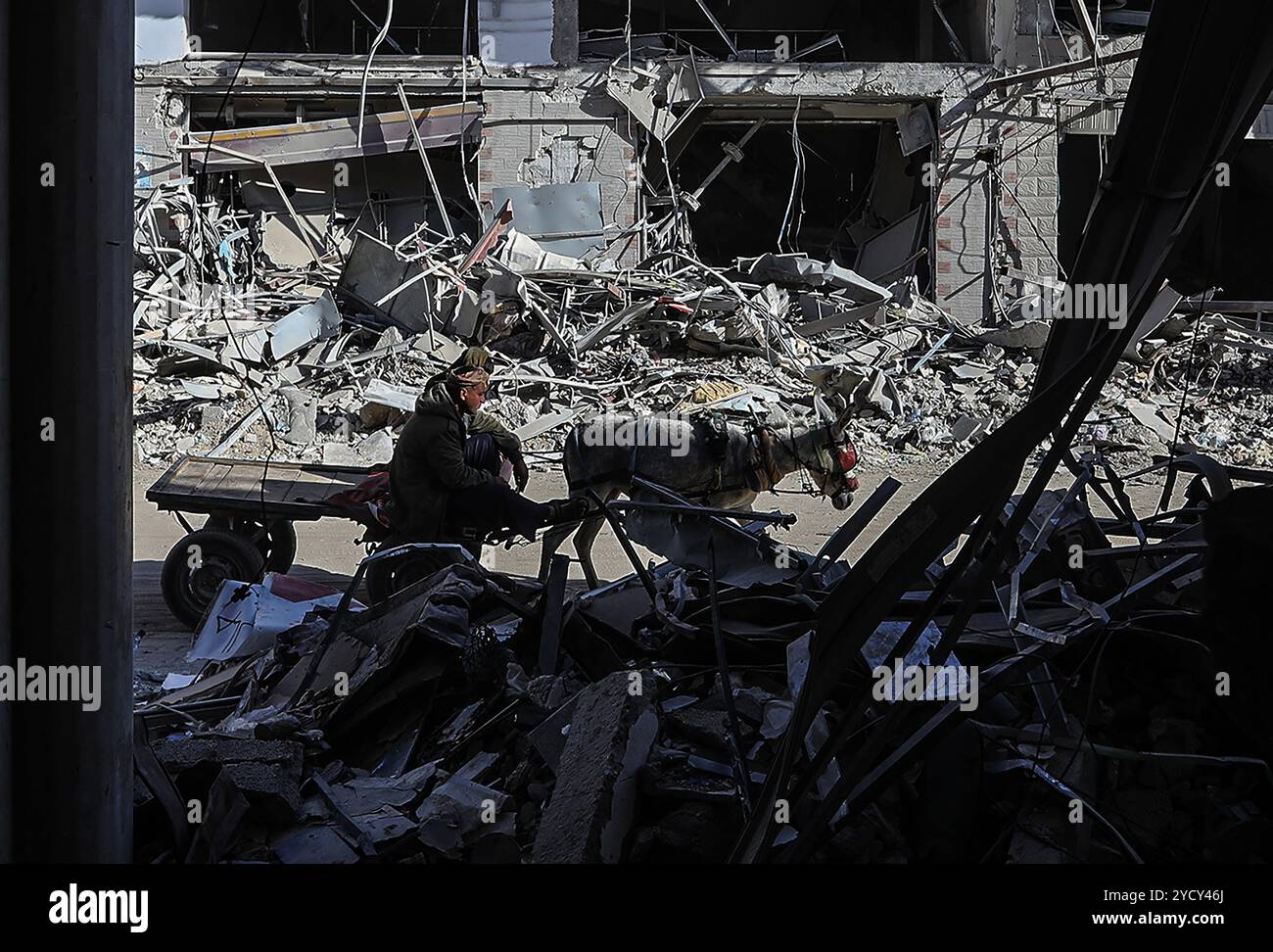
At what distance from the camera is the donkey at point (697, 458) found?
8.48 m

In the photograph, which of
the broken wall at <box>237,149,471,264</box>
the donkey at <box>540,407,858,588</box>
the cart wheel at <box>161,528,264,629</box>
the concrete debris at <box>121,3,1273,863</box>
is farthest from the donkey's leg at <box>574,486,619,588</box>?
the broken wall at <box>237,149,471,264</box>

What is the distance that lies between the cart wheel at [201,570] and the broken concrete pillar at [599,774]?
4.51m

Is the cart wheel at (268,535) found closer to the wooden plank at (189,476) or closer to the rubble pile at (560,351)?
the wooden plank at (189,476)

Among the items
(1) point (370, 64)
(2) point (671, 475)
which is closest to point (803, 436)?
(2) point (671, 475)

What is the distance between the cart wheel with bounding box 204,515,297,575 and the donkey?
2006 mm

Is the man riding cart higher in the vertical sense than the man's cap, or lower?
lower

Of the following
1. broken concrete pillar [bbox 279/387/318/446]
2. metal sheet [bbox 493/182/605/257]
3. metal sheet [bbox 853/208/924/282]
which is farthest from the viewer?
metal sheet [bbox 853/208/924/282]

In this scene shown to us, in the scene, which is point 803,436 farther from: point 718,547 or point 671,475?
point 718,547

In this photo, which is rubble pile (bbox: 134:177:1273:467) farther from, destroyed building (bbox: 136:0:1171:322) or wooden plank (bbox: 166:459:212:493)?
wooden plank (bbox: 166:459:212:493)

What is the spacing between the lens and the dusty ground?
813cm

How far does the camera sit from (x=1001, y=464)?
2969mm

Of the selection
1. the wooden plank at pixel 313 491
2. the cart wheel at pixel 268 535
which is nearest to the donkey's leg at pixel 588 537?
the wooden plank at pixel 313 491

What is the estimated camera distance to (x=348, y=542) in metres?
10.9

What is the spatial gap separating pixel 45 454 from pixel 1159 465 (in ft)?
15.7
